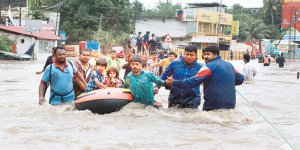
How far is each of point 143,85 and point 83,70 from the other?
76.8 inches

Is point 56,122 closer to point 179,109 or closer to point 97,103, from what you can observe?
point 97,103

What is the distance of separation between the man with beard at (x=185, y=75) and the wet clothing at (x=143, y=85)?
1.02 feet

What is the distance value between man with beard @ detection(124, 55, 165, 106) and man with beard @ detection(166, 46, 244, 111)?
1.40 feet

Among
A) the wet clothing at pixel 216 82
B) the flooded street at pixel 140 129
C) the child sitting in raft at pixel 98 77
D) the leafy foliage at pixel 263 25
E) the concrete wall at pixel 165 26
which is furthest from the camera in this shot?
the leafy foliage at pixel 263 25

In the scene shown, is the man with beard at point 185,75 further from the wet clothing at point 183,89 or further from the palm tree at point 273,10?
the palm tree at point 273,10

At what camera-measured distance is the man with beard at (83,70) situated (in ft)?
35.5

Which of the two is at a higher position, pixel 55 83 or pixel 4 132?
pixel 55 83

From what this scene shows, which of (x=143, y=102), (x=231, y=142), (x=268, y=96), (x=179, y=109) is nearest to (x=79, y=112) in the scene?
(x=143, y=102)

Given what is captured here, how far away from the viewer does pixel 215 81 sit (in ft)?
30.4

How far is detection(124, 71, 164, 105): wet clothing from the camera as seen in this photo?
9789 millimetres

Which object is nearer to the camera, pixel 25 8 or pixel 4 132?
pixel 4 132

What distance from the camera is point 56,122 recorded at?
384 inches

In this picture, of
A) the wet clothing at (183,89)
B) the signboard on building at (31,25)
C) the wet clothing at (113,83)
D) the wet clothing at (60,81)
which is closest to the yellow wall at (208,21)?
the signboard on building at (31,25)

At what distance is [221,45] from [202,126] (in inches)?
2866
